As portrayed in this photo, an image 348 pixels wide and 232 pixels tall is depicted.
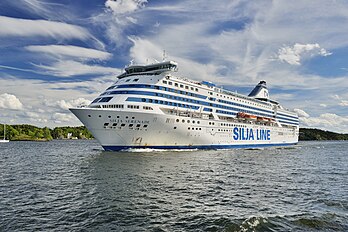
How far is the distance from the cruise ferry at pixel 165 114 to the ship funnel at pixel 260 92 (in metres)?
20.6

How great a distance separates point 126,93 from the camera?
4316 cm

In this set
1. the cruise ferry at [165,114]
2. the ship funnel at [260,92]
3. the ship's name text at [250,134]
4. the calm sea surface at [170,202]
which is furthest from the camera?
the ship funnel at [260,92]

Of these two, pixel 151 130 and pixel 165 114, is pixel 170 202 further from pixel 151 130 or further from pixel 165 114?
pixel 165 114

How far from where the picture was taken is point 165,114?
42.4 metres

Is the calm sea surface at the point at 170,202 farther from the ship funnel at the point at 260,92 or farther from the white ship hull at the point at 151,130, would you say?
the ship funnel at the point at 260,92

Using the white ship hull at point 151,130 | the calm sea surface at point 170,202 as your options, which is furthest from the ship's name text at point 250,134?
the calm sea surface at point 170,202

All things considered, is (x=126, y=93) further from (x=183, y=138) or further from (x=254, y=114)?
(x=254, y=114)

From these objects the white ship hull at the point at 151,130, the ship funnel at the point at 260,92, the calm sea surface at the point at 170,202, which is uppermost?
the ship funnel at the point at 260,92

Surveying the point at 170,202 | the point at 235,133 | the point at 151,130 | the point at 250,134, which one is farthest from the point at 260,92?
the point at 170,202

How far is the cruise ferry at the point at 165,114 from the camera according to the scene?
3906cm

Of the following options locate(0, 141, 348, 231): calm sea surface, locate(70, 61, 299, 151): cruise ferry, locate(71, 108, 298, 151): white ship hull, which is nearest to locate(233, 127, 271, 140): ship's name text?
locate(70, 61, 299, 151): cruise ferry

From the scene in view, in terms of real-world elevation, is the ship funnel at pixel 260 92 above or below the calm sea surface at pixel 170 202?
above

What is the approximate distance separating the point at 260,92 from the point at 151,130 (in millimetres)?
58240

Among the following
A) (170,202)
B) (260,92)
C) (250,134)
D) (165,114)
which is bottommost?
(170,202)
